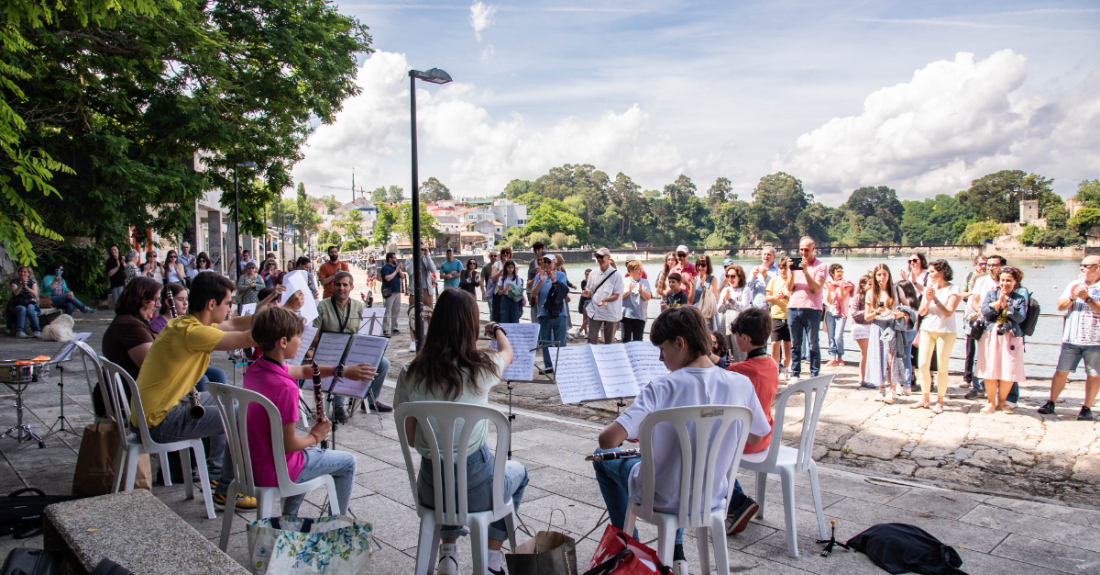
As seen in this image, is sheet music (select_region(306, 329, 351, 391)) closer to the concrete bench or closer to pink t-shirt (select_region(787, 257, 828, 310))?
the concrete bench

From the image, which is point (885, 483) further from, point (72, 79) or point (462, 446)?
point (72, 79)

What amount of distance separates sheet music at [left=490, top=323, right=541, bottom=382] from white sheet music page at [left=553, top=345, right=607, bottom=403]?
1.55ft

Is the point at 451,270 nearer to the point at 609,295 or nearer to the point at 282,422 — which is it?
the point at 609,295

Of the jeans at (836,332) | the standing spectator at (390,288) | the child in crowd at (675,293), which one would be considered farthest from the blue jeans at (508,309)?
the jeans at (836,332)

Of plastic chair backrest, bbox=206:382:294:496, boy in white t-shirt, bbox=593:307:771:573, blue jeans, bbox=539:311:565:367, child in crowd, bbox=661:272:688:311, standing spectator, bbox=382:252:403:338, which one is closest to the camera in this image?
boy in white t-shirt, bbox=593:307:771:573

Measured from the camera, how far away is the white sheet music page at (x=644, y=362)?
13.3 ft

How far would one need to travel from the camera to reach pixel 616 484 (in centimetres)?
286

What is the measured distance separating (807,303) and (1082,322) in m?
2.48

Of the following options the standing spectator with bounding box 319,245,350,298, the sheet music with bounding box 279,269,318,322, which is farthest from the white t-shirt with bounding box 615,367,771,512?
the standing spectator with bounding box 319,245,350,298

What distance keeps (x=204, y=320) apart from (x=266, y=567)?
1727 millimetres

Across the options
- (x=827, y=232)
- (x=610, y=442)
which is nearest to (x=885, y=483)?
(x=610, y=442)

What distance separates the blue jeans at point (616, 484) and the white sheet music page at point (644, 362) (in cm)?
116

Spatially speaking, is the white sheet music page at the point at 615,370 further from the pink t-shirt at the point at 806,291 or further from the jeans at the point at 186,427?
the pink t-shirt at the point at 806,291

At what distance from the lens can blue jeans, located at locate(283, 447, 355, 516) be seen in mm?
2914
